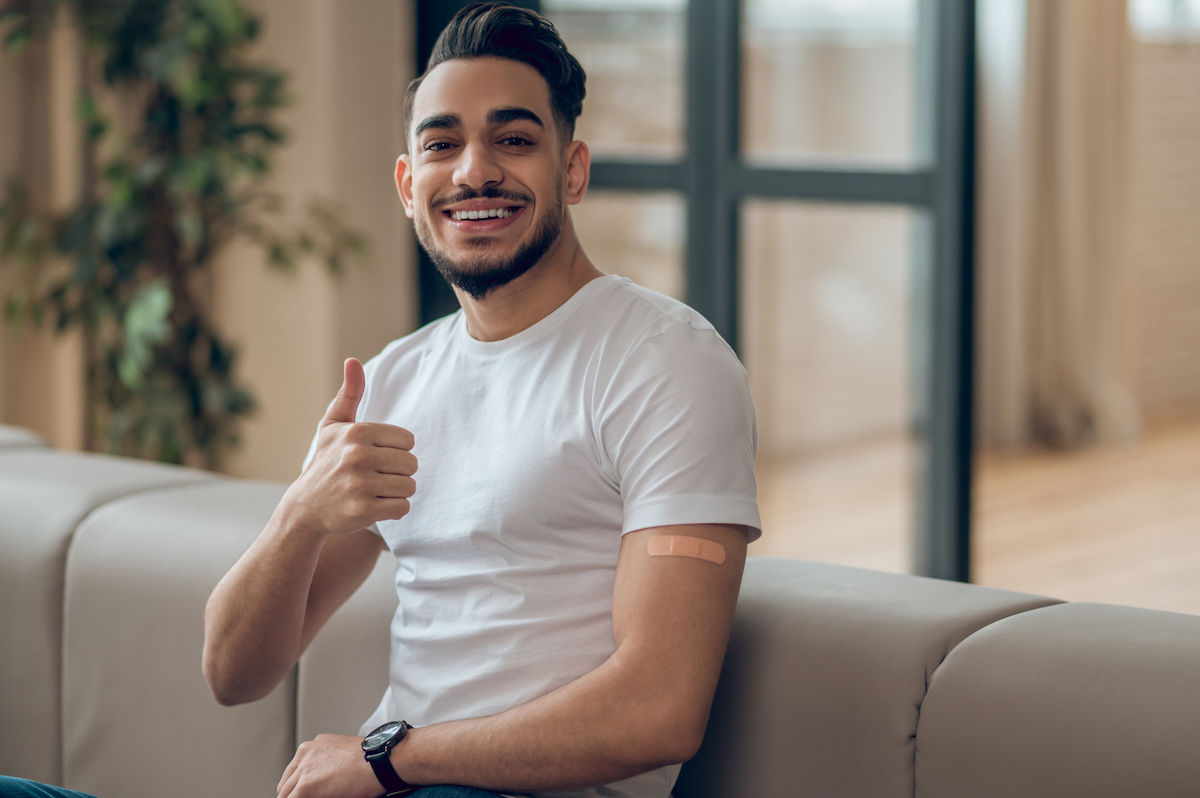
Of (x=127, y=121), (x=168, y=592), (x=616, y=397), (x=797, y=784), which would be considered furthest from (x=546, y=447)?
(x=127, y=121)

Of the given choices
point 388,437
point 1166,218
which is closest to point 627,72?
point 388,437

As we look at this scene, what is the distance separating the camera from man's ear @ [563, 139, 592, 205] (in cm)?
125

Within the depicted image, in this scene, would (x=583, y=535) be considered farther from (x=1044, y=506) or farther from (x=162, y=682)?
(x=1044, y=506)

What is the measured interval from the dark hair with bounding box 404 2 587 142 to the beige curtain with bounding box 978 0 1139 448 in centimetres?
399

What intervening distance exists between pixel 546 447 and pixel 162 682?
23.9 inches

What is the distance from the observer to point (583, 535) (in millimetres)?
1105

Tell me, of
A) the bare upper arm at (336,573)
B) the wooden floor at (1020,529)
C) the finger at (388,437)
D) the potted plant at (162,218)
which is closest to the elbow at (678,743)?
the finger at (388,437)

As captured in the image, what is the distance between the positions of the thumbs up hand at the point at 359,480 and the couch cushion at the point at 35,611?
53 centimetres

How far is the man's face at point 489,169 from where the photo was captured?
1189mm

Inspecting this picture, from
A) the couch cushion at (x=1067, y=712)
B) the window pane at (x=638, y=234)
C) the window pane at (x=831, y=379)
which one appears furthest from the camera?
the window pane at (x=831, y=379)

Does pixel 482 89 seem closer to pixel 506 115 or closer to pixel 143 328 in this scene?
pixel 506 115

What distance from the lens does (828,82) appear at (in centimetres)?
345

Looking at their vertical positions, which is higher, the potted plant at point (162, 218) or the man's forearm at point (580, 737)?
the potted plant at point (162, 218)

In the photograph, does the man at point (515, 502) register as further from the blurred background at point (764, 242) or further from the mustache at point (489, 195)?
the blurred background at point (764, 242)
